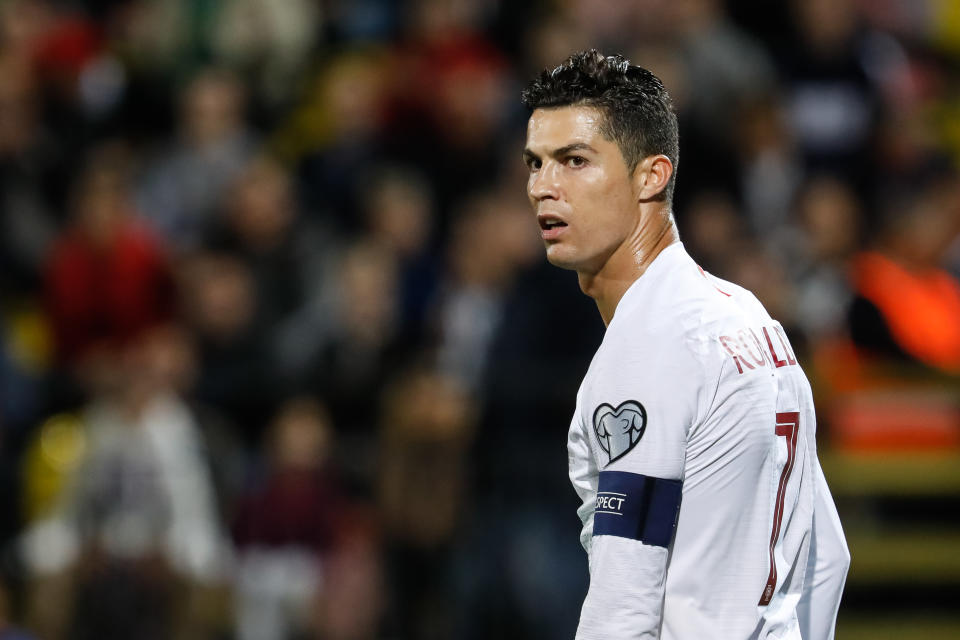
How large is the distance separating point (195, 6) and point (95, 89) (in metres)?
1.01

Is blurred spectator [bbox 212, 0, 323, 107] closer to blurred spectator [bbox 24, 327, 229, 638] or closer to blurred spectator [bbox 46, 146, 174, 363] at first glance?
blurred spectator [bbox 46, 146, 174, 363]

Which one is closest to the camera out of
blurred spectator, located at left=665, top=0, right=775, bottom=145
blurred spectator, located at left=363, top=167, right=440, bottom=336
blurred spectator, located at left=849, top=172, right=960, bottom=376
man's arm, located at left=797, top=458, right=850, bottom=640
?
man's arm, located at left=797, top=458, right=850, bottom=640

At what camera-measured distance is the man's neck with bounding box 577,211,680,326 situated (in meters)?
3.31

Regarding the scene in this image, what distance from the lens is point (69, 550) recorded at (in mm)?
8594

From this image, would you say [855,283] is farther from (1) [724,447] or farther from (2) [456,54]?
(1) [724,447]

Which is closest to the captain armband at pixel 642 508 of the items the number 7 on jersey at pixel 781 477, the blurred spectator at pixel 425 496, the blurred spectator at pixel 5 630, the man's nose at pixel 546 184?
the number 7 on jersey at pixel 781 477

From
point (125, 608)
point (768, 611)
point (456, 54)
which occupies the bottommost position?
point (125, 608)

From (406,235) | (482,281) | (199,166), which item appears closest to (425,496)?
(482,281)

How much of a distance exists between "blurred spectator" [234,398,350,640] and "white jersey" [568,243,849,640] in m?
5.84

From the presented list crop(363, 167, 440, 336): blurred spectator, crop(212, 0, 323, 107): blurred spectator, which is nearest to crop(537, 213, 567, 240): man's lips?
crop(363, 167, 440, 336): blurred spectator

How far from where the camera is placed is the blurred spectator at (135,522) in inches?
328

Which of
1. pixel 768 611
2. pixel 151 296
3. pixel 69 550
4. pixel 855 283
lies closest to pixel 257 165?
pixel 151 296

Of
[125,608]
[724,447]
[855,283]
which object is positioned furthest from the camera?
[855,283]

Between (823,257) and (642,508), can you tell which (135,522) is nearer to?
(823,257)
